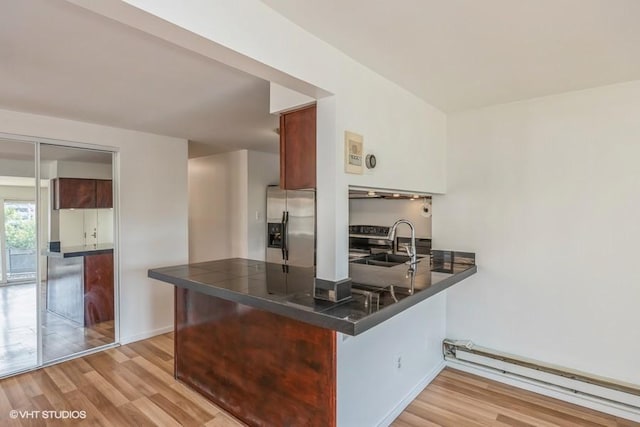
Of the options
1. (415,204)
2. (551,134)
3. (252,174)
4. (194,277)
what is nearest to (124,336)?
(194,277)

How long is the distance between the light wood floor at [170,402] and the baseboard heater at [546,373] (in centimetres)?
12

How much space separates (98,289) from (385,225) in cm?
315

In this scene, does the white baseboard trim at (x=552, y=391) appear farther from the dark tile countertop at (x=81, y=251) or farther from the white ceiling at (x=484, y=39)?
the dark tile countertop at (x=81, y=251)

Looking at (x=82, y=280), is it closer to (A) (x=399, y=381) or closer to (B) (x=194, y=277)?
(B) (x=194, y=277)

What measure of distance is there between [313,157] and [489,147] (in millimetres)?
1762

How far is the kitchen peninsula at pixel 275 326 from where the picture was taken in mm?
1788

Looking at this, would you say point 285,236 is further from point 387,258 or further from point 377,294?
point 377,294

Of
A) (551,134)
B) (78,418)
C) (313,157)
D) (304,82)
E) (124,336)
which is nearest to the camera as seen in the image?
(304,82)

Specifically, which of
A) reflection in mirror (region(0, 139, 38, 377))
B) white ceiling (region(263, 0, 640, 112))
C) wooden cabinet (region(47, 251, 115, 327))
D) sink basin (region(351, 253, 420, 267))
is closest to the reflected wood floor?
reflection in mirror (region(0, 139, 38, 377))

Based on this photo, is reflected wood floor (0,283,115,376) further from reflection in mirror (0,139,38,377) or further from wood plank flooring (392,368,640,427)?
wood plank flooring (392,368,640,427)

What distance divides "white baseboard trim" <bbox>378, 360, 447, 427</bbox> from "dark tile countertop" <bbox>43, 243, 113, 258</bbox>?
3.18m

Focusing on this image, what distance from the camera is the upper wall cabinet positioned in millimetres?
3352

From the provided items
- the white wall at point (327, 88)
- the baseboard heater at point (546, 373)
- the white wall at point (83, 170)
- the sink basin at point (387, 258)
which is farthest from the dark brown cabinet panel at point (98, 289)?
the baseboard heater at point (546, 373)

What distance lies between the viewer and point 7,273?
3.18 metres
